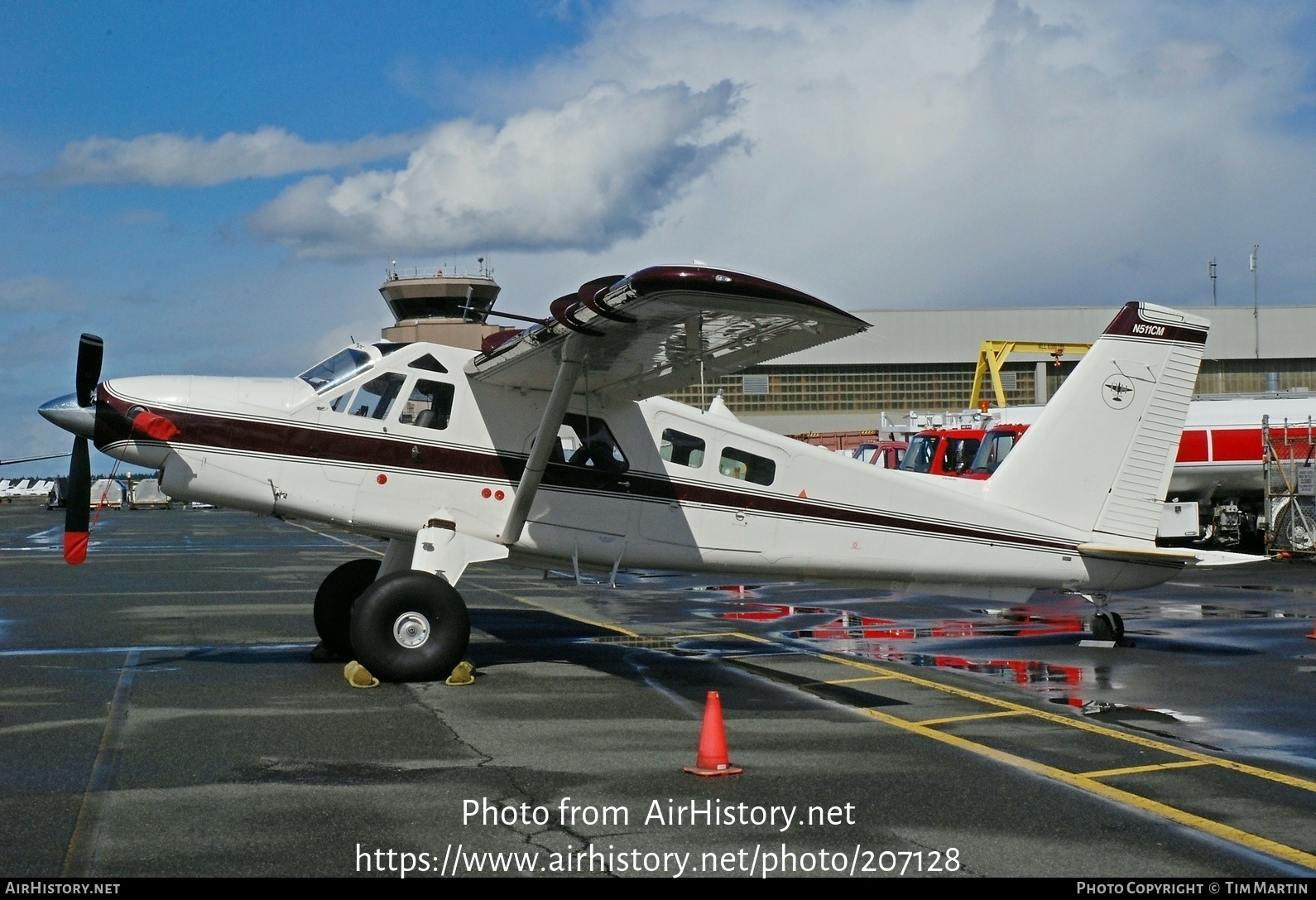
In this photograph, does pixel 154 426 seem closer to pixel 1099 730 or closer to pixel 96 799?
pixel 96 799

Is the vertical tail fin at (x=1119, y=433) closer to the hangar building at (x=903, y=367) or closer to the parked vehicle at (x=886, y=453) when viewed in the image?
the parked vehicle at (x=886, y=453)

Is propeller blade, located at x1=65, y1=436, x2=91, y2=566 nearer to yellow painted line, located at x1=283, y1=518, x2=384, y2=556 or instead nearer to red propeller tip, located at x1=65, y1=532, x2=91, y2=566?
red propeller tip, located at x1=65, y1=532, x2=91, y2=566

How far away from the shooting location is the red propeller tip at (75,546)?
11.0 m

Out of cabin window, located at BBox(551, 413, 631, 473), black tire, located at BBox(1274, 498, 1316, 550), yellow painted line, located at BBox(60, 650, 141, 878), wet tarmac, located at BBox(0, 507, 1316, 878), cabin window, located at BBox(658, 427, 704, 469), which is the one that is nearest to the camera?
yellow painted line, located at BBox(60, 650, 141, 878)

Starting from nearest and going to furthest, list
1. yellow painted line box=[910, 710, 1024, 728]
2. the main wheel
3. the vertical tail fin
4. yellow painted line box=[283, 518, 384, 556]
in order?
yellow painted line box=[910, 710, 1024, 728], the vertical tail fin, the main wheel, yellow painted line box=[283, 518, 384, 556]

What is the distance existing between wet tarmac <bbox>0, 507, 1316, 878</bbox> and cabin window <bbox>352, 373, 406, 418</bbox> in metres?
2.37

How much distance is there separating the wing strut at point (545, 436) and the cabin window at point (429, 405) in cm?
85

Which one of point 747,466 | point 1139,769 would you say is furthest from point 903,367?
point 1139,769

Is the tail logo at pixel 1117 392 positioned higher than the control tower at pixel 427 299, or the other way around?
the control tower at pixel 427 299

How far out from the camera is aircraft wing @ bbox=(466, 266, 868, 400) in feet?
27.9

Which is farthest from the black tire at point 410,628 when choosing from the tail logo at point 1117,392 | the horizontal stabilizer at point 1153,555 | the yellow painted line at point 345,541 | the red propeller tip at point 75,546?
the yellow painted line at point 345,541

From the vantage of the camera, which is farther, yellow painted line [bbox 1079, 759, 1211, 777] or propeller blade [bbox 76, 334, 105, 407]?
propeller blade [bbox 76, 334, 105, 407]

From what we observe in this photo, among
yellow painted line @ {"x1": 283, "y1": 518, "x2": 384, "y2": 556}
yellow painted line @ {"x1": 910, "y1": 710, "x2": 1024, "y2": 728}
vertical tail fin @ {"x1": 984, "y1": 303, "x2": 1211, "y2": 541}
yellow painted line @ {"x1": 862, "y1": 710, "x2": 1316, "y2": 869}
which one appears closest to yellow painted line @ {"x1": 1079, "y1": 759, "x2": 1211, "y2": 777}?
yellow painted line @ {"x1": 862, "y1": 710, "x2": 1316, "y2": 869}
